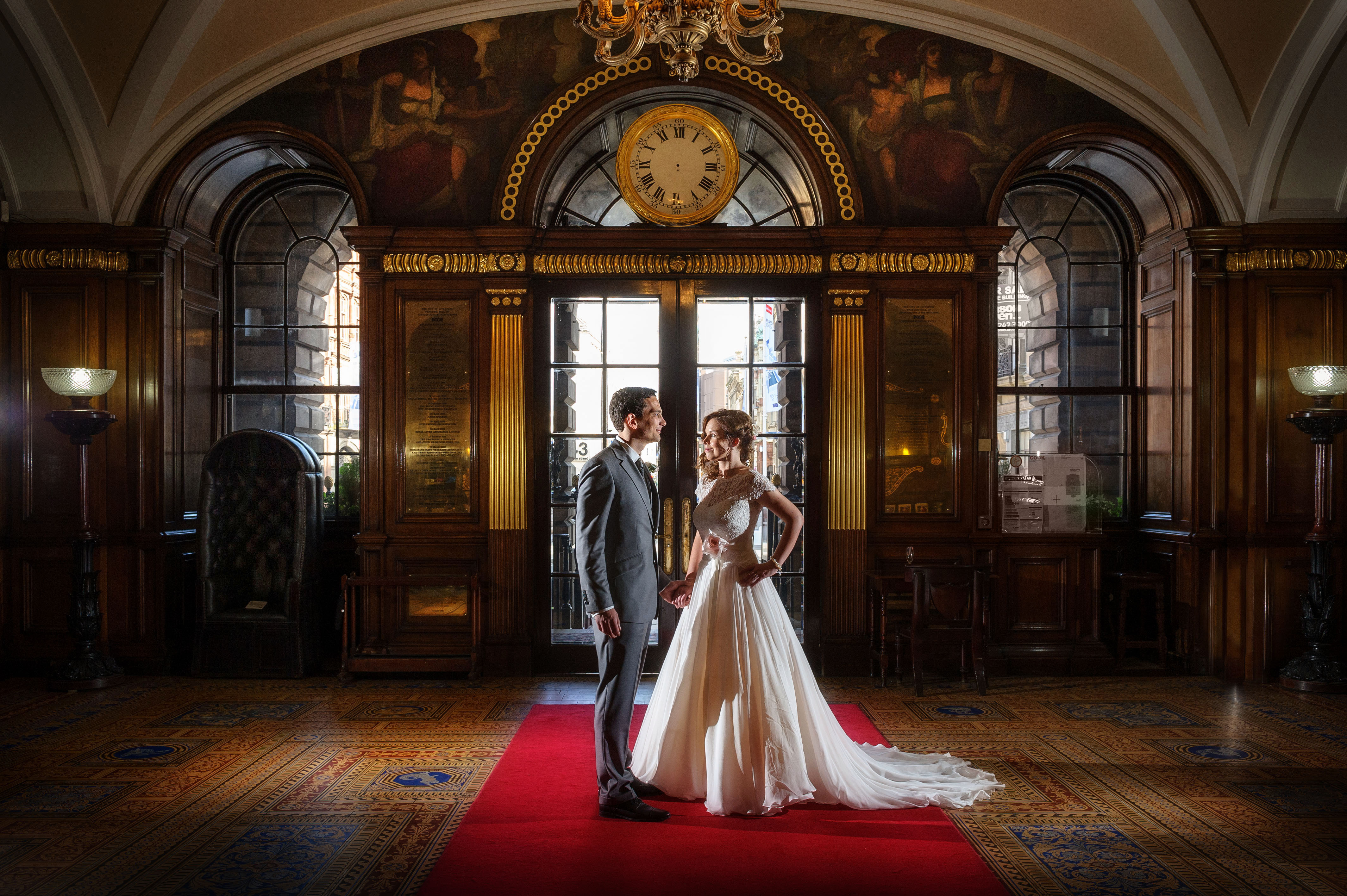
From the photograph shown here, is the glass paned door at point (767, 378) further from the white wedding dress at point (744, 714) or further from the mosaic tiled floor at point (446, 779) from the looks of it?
the white wedding dress at point (744, 714)

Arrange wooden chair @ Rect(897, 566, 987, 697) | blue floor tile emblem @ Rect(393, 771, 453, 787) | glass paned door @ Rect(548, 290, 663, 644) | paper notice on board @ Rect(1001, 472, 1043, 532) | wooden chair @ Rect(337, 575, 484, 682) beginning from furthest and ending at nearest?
paper notice on board @ Rect(1001, 472, 1043, 532)
glass paned door @ Rect(548, 290, 663, 644)
wooden chair @ Rect(337, 575, 484, 682)
wooden chair @ Rect(897, 566, 987, 697)
blue floor tile emblem @ Rect(393, 771, 453, 787)

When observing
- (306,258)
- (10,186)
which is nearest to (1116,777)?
(306,258)

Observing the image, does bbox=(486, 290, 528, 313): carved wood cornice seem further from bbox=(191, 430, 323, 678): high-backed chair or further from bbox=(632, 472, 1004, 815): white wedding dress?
bbox=(632, 472, 1004, 815): white wedding dress

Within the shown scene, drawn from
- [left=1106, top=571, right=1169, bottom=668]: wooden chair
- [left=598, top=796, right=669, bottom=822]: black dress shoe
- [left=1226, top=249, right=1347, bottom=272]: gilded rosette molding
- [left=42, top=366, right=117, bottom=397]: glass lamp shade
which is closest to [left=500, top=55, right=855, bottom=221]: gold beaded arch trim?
[left=1226, top=249, right=1347, bottom=272]: gilded rosette molding

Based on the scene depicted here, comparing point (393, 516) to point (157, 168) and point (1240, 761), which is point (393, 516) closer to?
point (157, 168)

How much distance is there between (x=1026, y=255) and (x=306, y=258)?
19.5 feet

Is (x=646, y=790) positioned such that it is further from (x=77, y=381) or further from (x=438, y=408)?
(x=77, y=381)

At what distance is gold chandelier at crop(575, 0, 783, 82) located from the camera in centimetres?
427

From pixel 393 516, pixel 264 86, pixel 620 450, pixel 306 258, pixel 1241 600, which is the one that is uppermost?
pixel 264 86

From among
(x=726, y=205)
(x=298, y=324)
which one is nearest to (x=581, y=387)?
(x=726, y=205)

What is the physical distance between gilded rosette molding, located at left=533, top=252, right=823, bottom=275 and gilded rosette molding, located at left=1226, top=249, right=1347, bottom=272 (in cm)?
304

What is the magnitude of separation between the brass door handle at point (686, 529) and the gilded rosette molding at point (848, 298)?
176 cm

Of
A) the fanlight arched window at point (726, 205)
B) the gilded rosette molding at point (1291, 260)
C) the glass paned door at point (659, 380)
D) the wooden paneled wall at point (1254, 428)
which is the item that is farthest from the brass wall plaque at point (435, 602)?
the gilded rosette molding at point (1291, 260)

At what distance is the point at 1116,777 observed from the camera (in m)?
4.56
